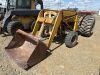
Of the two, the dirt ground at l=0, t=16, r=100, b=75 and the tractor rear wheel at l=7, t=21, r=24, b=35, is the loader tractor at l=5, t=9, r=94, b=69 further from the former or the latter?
the tractor rear wheel at l=7, t=21, r=24, b=35

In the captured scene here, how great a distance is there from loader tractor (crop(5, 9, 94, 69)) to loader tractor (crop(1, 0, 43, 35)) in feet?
6.11

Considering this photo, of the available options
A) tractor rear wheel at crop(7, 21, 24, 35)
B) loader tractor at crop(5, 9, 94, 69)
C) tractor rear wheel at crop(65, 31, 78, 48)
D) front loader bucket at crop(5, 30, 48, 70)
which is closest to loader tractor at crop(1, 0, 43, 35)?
tractor rear wheel at crop(7, 21, 24, 35)

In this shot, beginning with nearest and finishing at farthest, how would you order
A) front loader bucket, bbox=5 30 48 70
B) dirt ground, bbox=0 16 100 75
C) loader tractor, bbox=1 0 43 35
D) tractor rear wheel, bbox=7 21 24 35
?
1. dirt ground, bbox=0 16 100 75
2. front loader bucket, bbox=5 30 48 70
3. tractor rear wheel, bbox=7 21 24 35
4. loader tractor, bbox=1 0 43 35

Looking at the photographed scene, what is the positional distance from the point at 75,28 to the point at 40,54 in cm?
295

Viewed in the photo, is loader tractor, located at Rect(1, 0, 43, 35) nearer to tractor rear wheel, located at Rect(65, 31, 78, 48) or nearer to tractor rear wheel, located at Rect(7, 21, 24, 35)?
tractor rear wheel, located at Rect(7, 21, 24, 35)

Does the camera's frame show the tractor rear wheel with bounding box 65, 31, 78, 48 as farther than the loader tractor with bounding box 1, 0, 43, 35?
No

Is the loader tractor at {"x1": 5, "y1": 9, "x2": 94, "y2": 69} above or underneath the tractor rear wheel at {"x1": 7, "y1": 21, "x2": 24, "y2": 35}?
above

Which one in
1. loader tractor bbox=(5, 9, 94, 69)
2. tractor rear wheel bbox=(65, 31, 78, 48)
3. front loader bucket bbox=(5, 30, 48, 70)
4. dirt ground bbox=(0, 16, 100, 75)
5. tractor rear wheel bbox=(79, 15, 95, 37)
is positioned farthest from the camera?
tractor rear wheel bbox=(79, 15, 95, 37)

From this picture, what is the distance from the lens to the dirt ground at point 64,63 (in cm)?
578

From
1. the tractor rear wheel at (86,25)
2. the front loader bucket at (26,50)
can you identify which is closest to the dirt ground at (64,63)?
the front loader bucket at (26,50)

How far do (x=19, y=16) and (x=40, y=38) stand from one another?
3.46 meters

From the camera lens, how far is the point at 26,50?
7.02m

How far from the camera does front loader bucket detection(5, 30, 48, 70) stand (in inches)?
243

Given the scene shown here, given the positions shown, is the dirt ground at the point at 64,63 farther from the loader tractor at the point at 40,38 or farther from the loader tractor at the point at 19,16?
the loader tractor at the point at 19,16
